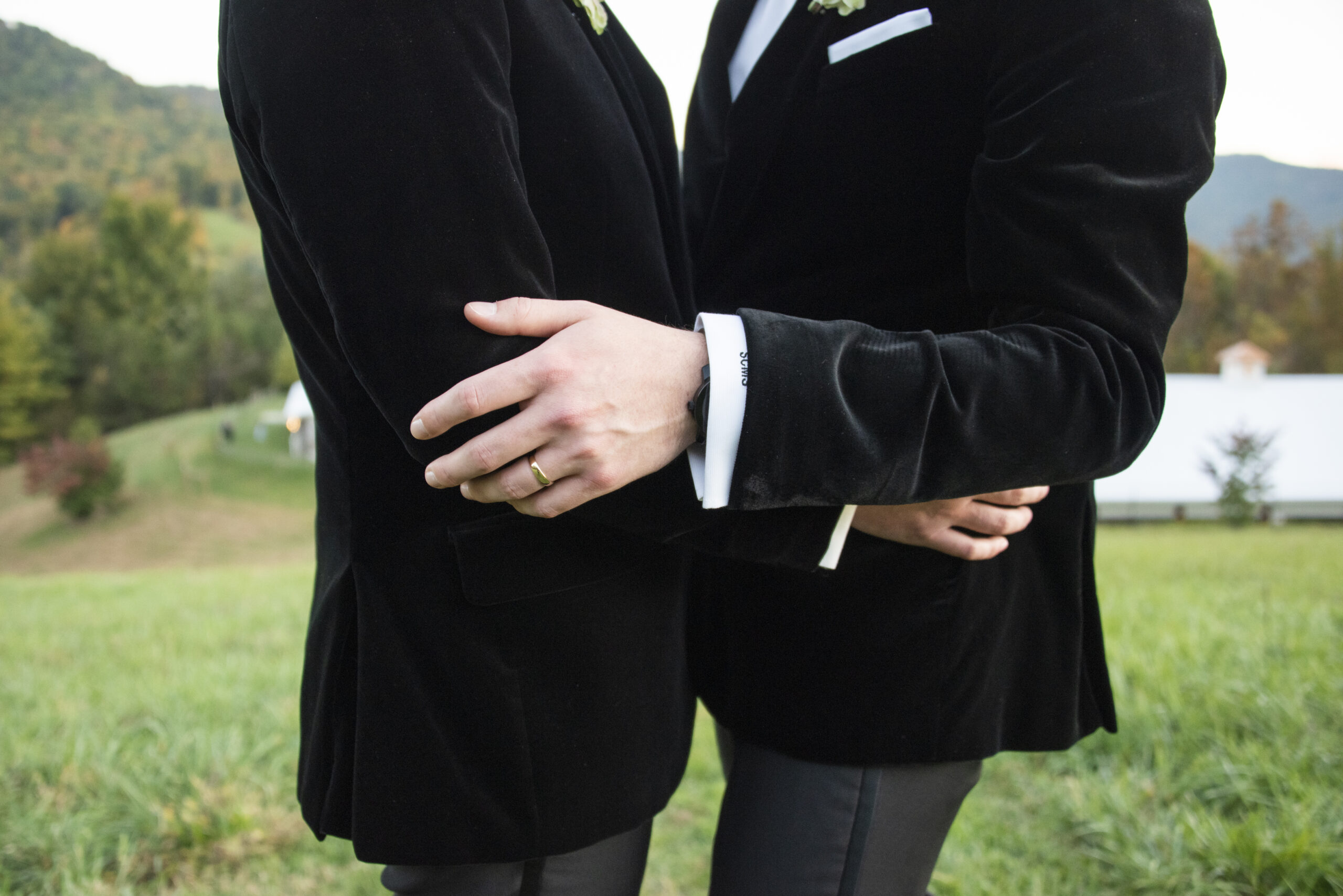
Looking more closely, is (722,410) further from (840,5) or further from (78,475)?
(78,475)

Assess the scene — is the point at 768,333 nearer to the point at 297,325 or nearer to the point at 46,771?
the point at 297,325

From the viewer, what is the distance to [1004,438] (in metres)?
0.78

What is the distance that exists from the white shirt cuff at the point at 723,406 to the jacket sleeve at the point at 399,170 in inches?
6.5

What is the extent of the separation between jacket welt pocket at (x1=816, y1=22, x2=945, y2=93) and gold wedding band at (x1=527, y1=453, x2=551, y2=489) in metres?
0.63

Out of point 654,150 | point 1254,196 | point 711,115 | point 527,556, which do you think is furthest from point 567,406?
point 1254,196

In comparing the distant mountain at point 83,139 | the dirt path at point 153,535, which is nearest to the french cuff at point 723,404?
the dirt path at point 153,535

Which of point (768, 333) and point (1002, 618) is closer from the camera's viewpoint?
point (768, 333)

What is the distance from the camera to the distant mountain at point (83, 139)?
46.8 metres

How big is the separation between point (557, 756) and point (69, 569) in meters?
35.0

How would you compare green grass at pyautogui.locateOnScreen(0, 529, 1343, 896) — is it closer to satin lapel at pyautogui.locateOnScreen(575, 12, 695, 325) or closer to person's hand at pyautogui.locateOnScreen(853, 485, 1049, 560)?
person's hand at pyautogui.locateOnScreen(853, 485, 1049, 560)

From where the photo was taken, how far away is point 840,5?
96 cm

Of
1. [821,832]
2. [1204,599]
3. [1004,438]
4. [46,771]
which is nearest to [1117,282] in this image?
[1004,438]

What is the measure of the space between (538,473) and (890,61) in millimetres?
664

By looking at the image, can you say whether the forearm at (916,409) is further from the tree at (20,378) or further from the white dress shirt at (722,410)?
the tree at (20,378)
